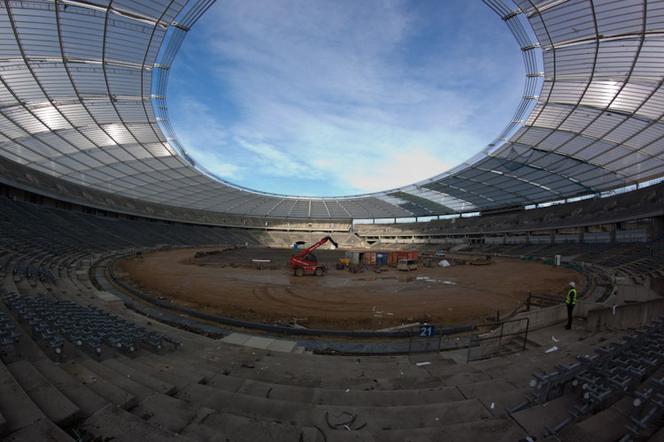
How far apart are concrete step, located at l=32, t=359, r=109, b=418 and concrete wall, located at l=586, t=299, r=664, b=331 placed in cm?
1316

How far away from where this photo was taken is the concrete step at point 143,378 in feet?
18.2

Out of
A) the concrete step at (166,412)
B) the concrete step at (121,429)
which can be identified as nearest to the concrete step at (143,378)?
the concrete step at (166,412)

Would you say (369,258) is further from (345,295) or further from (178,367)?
(178,367)

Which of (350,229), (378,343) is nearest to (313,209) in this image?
(350,229)

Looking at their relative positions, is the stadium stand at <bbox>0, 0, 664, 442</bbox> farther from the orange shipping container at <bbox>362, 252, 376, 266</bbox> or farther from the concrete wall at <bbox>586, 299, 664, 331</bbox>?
the orange shipping container at <bbox>362, 252, 376, 266</bbox>

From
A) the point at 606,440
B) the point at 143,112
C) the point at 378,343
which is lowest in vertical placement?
the point at 378,343

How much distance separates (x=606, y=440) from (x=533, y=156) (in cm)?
4689

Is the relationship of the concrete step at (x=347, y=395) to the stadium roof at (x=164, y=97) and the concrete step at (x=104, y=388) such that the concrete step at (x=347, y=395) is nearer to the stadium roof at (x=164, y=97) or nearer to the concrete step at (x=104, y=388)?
the concrete step at (x=104, y=388)

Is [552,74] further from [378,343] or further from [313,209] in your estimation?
[313,209]

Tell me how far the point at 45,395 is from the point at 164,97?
33.5 metres

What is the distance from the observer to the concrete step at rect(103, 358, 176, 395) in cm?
556

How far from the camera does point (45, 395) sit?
4137 mm

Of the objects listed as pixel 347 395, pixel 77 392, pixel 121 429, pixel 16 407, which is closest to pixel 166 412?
pixel 121 429

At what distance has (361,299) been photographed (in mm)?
19469
